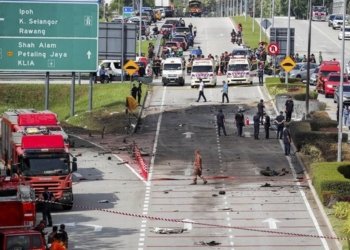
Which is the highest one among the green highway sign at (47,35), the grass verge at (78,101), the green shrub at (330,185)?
the green highway sign at (47,35)

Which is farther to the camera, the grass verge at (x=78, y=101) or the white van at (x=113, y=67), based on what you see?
the white van at (x=113, y=67)

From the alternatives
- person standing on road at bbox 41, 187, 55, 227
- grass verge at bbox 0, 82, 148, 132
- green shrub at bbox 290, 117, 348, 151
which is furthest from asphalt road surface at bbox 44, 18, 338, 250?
grass verge at bbox 0, 82, 148, 132

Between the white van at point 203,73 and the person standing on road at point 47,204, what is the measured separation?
3935 cm

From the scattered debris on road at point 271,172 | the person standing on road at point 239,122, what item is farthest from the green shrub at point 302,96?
the scattered debris on road at point 271,172

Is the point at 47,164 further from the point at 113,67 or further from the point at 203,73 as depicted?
the point at 113,67

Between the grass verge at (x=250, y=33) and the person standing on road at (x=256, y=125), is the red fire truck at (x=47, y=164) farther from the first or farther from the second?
the grass verge at (x=250, y=33)

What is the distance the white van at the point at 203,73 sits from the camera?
82.7 m

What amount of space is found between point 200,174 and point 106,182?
3.81 metres

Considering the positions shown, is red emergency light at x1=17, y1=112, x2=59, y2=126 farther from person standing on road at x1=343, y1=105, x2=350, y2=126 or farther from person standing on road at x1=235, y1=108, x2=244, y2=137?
person standing on road at x1=343, y1=105, x2=350, y2=126

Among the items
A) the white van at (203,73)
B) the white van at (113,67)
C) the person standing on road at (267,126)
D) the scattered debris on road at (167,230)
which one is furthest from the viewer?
the white van at (113,67)

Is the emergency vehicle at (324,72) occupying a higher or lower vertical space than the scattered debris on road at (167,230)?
higher

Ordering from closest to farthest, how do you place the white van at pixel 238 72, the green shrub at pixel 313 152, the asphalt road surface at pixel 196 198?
1. the asphalt road surface at pixel 196 198
2. the green shrub at pixel 313 152
3. the white van at pixel 238 72

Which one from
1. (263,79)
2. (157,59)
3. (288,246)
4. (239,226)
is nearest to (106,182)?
(239,226)

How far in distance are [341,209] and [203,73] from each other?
138 ft
